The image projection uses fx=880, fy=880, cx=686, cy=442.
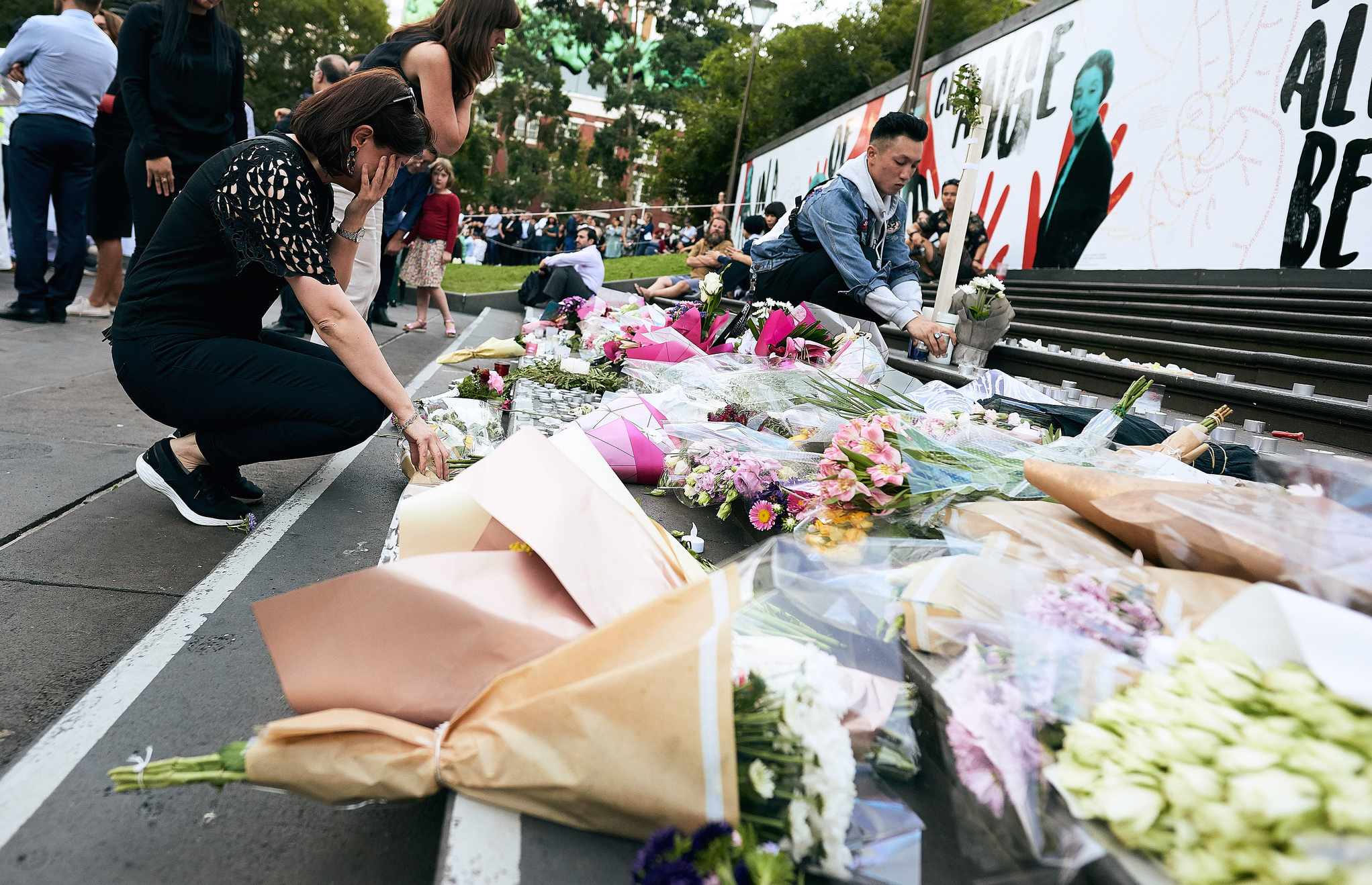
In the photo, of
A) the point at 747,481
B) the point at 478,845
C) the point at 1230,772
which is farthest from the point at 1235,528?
the point at 747,481

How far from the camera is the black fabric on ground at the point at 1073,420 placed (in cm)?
279

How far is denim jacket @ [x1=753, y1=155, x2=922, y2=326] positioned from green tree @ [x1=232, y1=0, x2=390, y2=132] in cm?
2877

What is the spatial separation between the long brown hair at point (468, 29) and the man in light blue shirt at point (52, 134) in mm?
3172

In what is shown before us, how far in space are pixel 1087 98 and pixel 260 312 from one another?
32.5 ft

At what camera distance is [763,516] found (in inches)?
99.0

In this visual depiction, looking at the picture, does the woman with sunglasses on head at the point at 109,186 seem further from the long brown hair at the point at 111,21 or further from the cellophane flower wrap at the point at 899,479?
the cellophane flower wrap at the point at 899,479

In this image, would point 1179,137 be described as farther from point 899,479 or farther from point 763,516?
point 899,479

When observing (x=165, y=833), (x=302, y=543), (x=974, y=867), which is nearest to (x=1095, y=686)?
(x=974, y=867)

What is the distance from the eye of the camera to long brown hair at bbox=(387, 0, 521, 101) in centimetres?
360

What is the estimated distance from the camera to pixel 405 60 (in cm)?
361

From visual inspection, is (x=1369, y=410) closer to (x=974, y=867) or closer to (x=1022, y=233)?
(x=974, y=867)

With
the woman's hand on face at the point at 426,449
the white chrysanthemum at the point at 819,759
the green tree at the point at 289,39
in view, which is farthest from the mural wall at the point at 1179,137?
the green tree at the point at 289,39

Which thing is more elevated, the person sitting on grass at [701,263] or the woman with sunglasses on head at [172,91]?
the woman with sunglasses on head at [172,91]

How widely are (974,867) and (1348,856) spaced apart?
413mm
